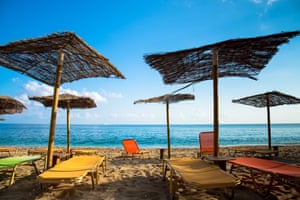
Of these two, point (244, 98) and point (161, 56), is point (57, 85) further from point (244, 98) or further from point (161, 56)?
point (244, 98)

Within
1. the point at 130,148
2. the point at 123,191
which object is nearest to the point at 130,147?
the point at 130,148

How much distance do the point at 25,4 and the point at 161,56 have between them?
19.8ft

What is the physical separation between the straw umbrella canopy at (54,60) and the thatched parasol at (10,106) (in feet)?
9.45

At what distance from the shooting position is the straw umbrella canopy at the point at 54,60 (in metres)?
2.74

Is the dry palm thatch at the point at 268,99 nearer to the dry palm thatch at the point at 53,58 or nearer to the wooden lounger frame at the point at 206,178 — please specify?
the wooden lounger frame at the point at 206,178

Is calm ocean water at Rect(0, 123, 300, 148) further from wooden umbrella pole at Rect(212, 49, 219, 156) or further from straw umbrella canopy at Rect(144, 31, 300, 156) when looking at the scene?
wooden umbrella pole at Rect(212, 49, 219, 156)

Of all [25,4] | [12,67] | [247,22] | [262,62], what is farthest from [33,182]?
[247,22]

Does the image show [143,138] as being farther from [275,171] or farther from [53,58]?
[275,171]

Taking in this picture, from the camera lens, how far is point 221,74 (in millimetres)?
4133

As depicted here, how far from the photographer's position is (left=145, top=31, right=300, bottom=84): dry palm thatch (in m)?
2.86

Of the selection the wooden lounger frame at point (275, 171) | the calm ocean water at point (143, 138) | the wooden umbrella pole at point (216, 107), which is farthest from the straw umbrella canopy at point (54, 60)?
the calm ocean water at point (143, 138)

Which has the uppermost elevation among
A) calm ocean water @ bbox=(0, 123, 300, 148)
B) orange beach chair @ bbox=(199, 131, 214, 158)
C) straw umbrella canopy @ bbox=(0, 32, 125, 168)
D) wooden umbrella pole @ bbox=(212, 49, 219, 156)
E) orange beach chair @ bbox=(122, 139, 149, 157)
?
straw umbrella canopy @ bbox=(0, 32, 125, 168)

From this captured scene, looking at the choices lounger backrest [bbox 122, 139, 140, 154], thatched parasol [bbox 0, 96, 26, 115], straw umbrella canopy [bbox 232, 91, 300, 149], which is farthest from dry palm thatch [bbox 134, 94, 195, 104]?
thatched parasol [bbox 0, 96, 26, 115]

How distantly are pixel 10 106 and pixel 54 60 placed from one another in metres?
4.48
